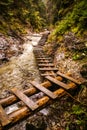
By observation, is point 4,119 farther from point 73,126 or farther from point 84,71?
point 84,71

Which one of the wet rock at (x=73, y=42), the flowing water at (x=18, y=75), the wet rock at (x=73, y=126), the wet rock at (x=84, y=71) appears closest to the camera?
the wet rock at (x=73, y=126)

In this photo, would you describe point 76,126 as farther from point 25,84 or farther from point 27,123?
point 25,84

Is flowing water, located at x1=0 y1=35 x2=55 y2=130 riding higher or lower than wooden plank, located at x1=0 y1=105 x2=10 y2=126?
lower

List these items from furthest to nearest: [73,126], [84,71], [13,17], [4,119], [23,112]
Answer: [13,17]
[84,71]
[73,126]
[23,112]
[4,119]

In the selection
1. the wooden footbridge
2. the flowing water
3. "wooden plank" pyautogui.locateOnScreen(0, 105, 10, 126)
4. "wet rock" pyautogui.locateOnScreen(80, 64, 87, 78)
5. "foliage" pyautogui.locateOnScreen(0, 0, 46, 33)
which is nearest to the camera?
"wooden plank" pyautogui.locateOnScreen(0, 105, 10, 126)

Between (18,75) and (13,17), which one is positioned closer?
(18,75)

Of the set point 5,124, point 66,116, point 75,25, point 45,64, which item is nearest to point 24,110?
point 5,124

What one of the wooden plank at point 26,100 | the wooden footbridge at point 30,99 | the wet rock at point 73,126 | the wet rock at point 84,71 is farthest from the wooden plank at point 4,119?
the wet rock at point 84,71

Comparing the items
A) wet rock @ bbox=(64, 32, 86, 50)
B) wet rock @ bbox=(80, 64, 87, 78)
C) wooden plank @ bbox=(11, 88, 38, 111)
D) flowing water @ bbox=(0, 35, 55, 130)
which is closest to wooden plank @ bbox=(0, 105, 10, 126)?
wooden plank @ bbox=(11, 88, 38, 111)

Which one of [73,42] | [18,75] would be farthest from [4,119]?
[73,42]

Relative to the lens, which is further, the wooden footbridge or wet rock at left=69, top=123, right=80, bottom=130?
wet rock at left=69, top=123, right=80, bottom=130

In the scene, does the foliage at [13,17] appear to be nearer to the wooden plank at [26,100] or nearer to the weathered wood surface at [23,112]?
the wooden plank at [26,100]

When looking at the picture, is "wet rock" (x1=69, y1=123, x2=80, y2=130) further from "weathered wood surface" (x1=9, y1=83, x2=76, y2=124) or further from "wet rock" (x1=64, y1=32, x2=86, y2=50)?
"wet rock" (x1=64, y1=32, x2=86, y2=50)

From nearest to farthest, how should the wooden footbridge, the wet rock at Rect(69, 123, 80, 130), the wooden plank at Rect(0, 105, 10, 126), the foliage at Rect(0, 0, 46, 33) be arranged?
the wooden plank at Rect(0, 105, 10, 126) < the wooden footbridge < the wet rock at Rect(69, 123, 80, 130) < the foliage at Rect(0, 0, 46, 33)
